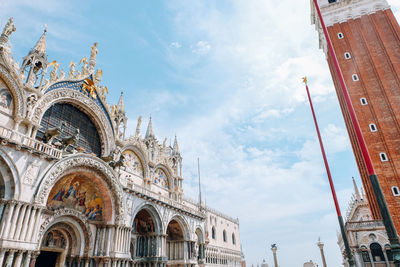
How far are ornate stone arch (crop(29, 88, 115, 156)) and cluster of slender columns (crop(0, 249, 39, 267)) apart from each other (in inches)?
297

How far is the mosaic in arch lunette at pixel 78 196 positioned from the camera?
50.7ft

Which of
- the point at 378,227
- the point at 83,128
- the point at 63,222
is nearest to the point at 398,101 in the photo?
the point at 378,227

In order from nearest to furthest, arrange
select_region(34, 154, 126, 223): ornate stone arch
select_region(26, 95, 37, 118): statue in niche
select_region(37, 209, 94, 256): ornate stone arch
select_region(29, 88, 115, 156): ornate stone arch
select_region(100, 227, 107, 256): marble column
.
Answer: select_region(34, 154, 126, 223): ornate stone arch → select_region(37, 209, 94, 256): ornate stone arch → select_region(26, 95, 37, 118): statue in niche → select_region(29, 88, 115, 156): ornate stone arch → select_region(100, 227, 107, 256): marble column

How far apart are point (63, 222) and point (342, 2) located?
4216 cm

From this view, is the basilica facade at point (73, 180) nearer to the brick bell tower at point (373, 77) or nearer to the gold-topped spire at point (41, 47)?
the gold-topped spire at point (41, 47)

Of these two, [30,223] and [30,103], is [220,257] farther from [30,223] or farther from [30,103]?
[30,103]

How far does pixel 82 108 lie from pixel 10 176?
875 cm

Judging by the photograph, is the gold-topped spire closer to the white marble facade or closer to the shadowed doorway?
the shadowed doorway

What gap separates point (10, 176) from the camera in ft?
41.0

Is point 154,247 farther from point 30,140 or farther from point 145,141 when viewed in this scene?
point 30,140

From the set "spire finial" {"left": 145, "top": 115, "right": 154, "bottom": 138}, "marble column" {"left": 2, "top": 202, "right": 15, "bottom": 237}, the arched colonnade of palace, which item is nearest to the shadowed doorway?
the arched colonnade of palace

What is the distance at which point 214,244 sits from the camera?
40.5 metres

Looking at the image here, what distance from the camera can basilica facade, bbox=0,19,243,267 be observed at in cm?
1265

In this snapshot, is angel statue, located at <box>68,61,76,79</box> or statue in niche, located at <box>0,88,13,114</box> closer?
statue in niche, located at <box>0,88,13,114</box>
